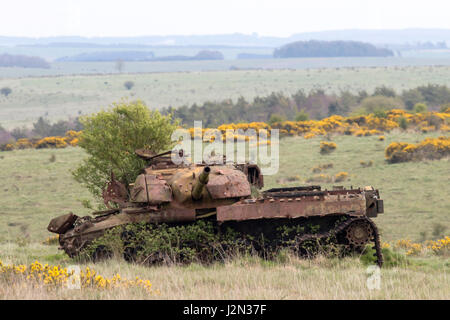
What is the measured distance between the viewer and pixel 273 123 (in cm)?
5428

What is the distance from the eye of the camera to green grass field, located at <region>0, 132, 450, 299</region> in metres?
10.8

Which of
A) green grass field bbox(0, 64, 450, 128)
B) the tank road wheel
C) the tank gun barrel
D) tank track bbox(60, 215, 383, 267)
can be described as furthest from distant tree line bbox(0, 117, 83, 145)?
the tank road wheel

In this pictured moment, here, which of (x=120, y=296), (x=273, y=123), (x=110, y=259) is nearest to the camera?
(x=120, y=296)

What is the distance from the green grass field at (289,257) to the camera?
10.8 meters

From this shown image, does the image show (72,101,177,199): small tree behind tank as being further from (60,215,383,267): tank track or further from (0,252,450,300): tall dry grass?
(60,215,383,267): tank track

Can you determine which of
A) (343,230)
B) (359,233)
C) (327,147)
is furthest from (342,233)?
(327,147)

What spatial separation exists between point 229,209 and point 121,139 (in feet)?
25.0

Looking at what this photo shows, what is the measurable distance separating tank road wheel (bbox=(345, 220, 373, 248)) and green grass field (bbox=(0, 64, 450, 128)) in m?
74.4

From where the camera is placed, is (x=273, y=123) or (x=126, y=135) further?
(x=273, y=123)

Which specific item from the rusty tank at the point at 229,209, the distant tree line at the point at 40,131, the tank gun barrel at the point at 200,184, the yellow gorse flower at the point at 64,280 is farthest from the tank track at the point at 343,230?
the distant tree line at the point at 40,131

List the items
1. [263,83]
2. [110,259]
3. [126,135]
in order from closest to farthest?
[110,259], [126,135], [263,83]

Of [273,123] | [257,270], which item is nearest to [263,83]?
[273,123]

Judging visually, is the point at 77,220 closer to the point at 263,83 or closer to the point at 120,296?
the point at 120,296
